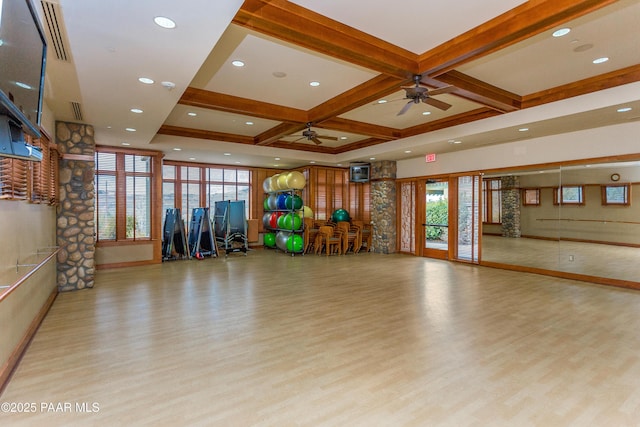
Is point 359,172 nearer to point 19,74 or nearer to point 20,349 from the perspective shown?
point 20,349

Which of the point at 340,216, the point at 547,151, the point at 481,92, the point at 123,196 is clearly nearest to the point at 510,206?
the point at 547,151

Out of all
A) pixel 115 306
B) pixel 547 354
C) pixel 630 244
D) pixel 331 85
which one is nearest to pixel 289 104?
pixel 331 85

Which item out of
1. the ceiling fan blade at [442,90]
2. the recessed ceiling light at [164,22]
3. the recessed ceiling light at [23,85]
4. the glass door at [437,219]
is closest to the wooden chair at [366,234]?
the glass door at [437,219]

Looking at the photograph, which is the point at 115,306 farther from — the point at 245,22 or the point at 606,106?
the point at 606,106

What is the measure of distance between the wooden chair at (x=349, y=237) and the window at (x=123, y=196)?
5603 millimetres

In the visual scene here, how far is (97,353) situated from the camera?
3.30m

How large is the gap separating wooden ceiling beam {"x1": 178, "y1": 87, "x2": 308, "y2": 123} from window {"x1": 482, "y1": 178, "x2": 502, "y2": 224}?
507 centimetres

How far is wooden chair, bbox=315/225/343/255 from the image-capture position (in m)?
10.1

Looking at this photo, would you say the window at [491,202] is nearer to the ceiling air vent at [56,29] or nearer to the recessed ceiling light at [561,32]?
the recessed ceiling light at [561,32]

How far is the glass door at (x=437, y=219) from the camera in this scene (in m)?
9.37

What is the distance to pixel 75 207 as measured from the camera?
5.97m

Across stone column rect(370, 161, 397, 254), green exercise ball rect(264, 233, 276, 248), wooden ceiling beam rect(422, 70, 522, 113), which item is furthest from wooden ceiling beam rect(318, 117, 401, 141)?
green exercise ball rect(264, 233, 276, 248)

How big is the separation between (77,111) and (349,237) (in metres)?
7.64

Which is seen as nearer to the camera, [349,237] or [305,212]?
[305,212]
